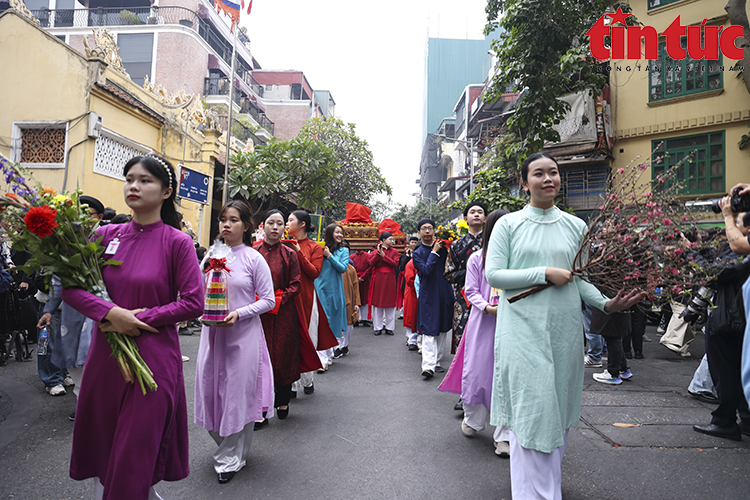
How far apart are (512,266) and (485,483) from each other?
158 cm

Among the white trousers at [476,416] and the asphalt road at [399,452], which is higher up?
the white trousers at [476,416]

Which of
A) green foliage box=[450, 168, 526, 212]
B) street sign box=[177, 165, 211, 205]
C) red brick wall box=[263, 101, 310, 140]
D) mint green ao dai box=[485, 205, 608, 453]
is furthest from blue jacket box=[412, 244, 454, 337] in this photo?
red brick wall box=[263, 101, 310, 140]

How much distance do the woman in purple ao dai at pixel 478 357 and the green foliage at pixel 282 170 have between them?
11514 mm

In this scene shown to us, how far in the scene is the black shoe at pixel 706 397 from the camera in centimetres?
539

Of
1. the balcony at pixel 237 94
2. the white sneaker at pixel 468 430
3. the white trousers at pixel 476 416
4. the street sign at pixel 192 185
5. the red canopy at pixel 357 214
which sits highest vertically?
the balcony at pixel 237 94

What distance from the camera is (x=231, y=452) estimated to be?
3328 millimetres

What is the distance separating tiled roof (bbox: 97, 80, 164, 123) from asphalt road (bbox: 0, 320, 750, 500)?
8018mm

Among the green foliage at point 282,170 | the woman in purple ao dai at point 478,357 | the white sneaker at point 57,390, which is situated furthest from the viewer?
the green foliage at point 282,170

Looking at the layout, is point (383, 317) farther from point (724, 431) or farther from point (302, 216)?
point (724, 431)

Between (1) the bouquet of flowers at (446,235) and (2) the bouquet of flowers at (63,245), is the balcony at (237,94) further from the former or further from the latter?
(2) the bouquet of flowers at (63,245)

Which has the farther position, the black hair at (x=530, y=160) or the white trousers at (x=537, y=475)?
the black hair at (x=530, y=160)

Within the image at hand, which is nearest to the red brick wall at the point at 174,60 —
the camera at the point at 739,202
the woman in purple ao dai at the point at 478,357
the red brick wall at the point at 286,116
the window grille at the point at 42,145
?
the red brick wall at the point at 286,116

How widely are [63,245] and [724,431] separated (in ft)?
16.9

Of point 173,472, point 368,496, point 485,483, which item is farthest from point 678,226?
Answer: point 173,472
